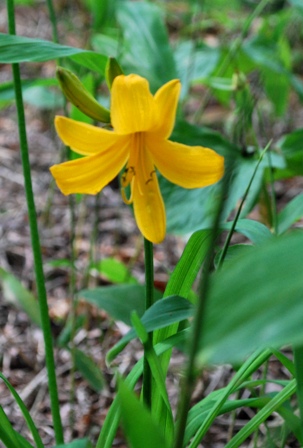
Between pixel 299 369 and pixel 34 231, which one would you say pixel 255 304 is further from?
pixel 34 231

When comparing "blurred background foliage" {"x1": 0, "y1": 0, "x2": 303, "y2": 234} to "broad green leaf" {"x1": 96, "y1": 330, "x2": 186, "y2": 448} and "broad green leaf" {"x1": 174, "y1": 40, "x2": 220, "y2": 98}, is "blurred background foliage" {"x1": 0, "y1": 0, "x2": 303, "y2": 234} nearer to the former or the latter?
"broad green leaf" {"x1": 174, "y1": 40, "x2": 220, "y2": 98}

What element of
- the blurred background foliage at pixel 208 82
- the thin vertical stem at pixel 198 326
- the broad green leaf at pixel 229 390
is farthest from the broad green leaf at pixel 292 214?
the thin vertical stem at pixel 198 326

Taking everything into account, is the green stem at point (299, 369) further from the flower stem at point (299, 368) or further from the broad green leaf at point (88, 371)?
the broad green leaf at point (88, 371)

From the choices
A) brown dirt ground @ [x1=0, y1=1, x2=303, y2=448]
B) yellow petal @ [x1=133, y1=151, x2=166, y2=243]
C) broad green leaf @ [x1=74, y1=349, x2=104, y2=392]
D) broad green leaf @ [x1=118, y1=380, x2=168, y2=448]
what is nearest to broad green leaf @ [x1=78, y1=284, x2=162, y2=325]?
brown dirt ground @ [x1=0, y1=1, x2=303, y2=448]

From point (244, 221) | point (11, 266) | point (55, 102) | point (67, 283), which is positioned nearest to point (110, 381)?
point (67, 283)

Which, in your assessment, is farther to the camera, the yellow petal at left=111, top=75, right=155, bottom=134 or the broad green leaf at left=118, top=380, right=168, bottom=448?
the yellow petal at left=111, top=75, right=155, bottom=134

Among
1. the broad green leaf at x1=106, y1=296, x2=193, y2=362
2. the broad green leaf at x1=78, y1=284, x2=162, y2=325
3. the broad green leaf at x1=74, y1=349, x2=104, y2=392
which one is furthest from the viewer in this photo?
the broad green leaf at x1=74, y1=349, x2=104, y2=392
